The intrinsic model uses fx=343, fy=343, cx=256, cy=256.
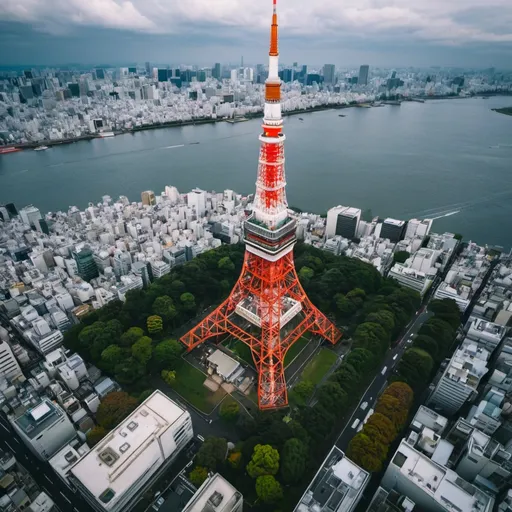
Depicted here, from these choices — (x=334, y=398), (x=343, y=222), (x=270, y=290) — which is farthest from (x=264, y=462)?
(x=343, y=222)

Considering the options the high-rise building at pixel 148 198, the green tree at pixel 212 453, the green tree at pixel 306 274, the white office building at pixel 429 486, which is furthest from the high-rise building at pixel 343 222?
the green tree at pixel 212 453

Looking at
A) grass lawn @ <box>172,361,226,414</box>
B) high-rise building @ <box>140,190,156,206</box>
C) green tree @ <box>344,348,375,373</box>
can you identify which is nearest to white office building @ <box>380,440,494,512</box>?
green tree @ <box>344,348,375,373</box>

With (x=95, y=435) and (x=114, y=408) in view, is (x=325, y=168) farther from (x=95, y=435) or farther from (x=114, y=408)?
(x=95, y=435)

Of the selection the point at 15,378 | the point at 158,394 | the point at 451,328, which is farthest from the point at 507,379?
the point at 15,378

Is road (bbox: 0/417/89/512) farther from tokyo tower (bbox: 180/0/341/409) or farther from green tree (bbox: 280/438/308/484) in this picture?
tokyo tower (bbox: 180/0/341/409)

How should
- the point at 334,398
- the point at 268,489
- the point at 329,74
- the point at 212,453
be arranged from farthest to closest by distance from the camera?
the point at 329,74 < the point at 334,398 < the point at 212,453 < the point at 268,489

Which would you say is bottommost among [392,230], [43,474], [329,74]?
[43,474]

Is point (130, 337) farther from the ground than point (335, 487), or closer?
closer
